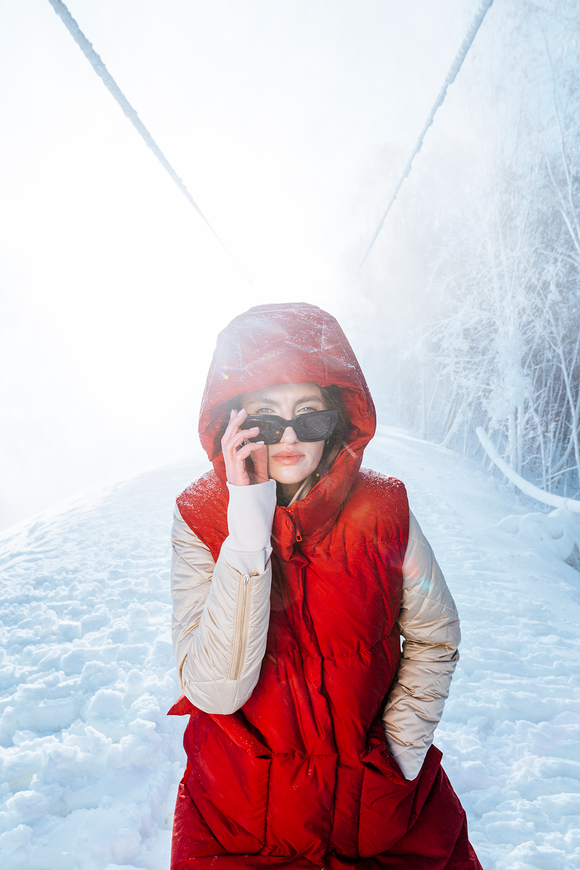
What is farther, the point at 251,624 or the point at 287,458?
the point at 287,458

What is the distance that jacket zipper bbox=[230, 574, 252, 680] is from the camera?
3.08 feet

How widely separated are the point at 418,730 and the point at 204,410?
1.18m

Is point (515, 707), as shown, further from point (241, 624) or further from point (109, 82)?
point (109, 82)

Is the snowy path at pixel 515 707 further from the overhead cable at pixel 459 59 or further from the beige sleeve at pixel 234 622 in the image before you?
the overhead cable at pixel 459 59

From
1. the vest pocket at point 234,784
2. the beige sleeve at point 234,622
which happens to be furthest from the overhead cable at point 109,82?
the vest pocket at point 234,784

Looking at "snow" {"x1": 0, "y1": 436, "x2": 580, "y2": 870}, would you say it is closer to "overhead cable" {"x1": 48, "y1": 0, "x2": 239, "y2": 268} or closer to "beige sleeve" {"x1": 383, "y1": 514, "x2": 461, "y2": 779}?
"beige sleeve" {"x1": 383, "y1": 514, "x2": 461, "y2": 779}

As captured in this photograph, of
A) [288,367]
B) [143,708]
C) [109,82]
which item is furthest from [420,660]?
[109,82]

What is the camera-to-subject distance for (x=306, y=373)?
1.21m

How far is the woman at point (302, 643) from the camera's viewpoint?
3.26ft

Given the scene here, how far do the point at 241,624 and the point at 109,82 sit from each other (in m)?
2.58

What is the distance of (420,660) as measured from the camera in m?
1.20

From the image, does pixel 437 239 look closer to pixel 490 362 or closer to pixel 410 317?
pixel 410 317

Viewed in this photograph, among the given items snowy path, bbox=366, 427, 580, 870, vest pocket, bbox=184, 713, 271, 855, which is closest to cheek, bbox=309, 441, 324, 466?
vest pocket, bbox=184, 713, 271, 855

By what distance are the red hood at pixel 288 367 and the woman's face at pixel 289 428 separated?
0.15 ft
